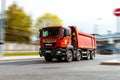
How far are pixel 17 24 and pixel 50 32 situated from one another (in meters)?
46.7

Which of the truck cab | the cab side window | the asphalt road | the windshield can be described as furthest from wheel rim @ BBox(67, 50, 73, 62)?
the asphalt road

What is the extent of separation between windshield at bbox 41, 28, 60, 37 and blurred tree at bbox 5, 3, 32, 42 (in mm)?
40886

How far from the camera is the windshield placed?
27984 mm

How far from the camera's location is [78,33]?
3138 centimetres

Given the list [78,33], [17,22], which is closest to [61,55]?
[78,33]

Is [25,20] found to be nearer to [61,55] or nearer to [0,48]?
[0,48]

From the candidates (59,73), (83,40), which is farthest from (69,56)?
(59,73)

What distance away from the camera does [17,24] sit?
74.2m

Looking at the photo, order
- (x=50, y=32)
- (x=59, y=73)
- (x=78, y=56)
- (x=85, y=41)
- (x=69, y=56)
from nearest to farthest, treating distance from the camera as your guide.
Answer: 1. (x=59, y=73)
2. (x=50, y=32)
3. (x=69, y=56)
4. (x=78, y=56)
5. (x=85, y=41)

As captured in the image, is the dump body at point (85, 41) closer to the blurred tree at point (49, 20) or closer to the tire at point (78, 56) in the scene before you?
the tire at point (78, 56)

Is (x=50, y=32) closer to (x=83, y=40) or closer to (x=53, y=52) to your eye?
(x=53, y=52)

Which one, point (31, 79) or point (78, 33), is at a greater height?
point (78, 33)

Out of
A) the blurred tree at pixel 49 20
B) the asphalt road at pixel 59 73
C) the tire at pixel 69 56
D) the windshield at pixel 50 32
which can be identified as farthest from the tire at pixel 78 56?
the blurred tree at pixel 49 20

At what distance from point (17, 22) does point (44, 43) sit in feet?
152
